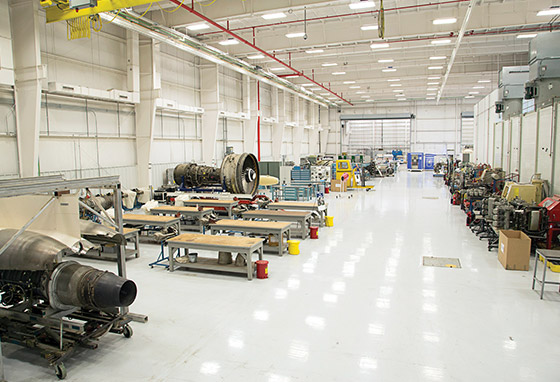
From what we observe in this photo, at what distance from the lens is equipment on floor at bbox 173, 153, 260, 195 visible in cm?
1042

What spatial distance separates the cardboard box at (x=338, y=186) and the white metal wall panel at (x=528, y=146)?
801 centimetres

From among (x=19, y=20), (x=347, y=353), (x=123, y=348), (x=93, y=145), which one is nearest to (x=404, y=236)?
(x=347, y=353)

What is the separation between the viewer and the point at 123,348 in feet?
13.0

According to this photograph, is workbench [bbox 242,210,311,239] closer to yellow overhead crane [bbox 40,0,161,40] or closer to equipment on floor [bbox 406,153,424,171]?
yellow overhead crane [bbox 40,0,161,40]

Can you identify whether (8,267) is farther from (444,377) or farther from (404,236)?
(404,236)

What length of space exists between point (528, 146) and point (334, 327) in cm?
886

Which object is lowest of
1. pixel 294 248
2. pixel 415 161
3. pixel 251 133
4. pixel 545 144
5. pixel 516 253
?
pixel 294 248

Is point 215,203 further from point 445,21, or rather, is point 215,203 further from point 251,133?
point 251,133

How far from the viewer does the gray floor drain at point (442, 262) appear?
675 cm

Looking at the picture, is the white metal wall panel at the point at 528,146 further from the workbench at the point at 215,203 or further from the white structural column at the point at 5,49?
the white structural column at the point at 5,49

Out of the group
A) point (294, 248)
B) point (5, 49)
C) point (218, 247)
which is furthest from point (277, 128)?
point (218, 247)

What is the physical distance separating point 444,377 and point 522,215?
499cm

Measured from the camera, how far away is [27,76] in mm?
9312

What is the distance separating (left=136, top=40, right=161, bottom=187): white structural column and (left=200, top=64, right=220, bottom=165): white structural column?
380 cm
